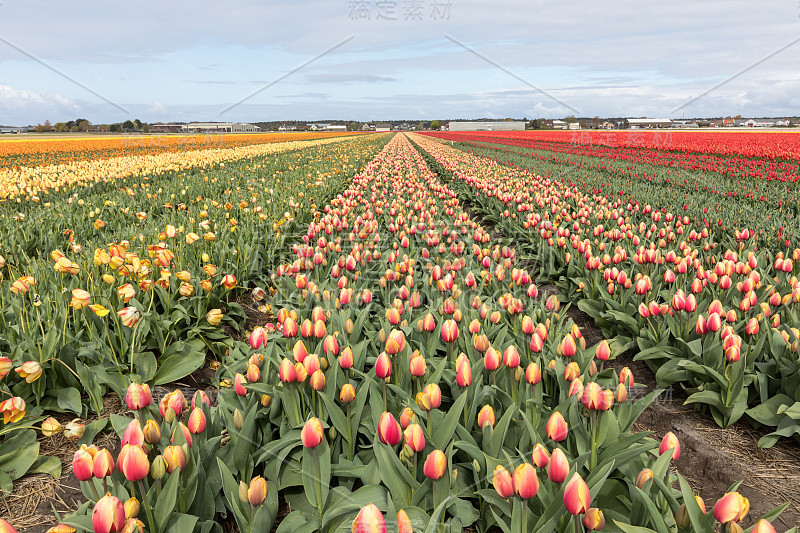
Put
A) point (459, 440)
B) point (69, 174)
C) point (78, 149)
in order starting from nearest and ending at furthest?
point (459, 440) < point (69, 174) < point (78, 149)

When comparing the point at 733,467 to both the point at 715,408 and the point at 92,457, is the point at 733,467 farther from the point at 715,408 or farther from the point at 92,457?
the point at 92,457

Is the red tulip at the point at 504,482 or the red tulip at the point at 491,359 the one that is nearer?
the red tulip at the point at 504,482

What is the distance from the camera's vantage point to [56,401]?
3.13m

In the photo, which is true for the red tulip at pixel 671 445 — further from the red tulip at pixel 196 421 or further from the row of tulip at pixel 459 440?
the red tulip at pixel 196 421

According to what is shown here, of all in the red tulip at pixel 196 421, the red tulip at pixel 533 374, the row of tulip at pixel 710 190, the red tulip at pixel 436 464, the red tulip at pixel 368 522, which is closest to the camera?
the red tulip at pixel 368 522

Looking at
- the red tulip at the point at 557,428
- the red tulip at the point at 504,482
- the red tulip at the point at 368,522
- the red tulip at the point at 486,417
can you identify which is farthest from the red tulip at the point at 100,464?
the red tulip at the point at 557,428

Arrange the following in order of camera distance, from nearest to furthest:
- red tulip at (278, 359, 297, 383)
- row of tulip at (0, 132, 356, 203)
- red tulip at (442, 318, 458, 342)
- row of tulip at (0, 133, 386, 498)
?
red tulip at (278, 359, 297, 383)
red tulip at (442, 318, 458, 342)
row of tulip at (0, 133, 386, 498)
row of tulip at (0, 132, 356, 203)

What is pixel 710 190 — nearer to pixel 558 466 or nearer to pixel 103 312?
pixel 558 466

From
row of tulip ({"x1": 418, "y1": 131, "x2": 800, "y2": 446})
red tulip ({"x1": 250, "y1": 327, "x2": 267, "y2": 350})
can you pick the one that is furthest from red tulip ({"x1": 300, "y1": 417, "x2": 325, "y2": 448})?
row of tulip ({"x1": 418, "y1": 131, "x2": 800, "y2": 446})

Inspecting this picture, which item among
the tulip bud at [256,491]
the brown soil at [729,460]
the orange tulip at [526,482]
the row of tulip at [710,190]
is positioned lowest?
the brown soil at [729,460]

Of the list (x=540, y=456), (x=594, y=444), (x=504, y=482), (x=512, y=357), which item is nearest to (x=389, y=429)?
(x=504, y=482)

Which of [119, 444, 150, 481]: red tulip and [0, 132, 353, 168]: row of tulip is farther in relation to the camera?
[0, 132, 353, 168]: row of tulip

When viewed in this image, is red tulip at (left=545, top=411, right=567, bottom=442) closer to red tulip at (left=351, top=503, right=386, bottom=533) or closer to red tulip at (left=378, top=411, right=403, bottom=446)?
red tulip at (left=378, top=411, right=403, bottom=446)

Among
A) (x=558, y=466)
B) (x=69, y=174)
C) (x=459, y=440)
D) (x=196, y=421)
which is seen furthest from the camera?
(x=69, y=174)
